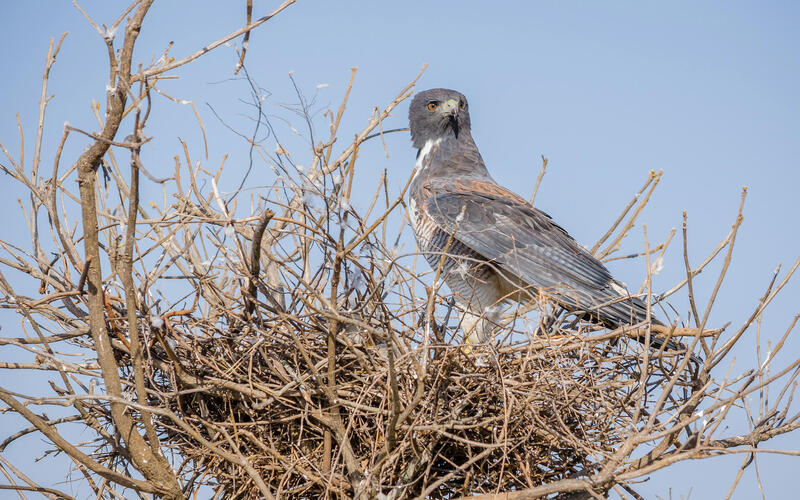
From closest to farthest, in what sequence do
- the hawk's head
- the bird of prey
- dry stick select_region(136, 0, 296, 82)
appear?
dry stick select_region(136, 0, 296, 82) → the bird of prey → the hawk's head

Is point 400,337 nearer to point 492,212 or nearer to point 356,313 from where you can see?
point 356,313

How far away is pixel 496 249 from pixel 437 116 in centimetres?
155

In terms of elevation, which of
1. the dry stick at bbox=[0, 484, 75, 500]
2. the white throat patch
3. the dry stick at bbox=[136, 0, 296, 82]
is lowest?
the dry stick at bbox=[0, 484, 75, 500]

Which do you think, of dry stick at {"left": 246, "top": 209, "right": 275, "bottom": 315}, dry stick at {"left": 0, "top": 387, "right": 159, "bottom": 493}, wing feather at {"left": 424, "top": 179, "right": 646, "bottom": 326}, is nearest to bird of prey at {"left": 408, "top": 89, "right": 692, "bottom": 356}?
wing feather at {"left": 424, "top": 179, "right": 646, "bottom": 326}

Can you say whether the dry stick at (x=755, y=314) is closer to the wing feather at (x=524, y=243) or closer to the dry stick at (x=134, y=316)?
the wing feather at (x=524, y=243)

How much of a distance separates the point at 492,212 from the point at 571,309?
90 cm

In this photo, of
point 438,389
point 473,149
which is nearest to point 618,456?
point 438,389

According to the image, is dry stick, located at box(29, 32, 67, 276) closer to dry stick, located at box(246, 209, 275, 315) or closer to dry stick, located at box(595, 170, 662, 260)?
dry stick, located at box(246, 209, 275, 315)

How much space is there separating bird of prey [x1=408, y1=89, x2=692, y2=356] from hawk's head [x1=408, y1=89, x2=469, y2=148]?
0.19 ft

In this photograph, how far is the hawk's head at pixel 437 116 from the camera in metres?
6.09

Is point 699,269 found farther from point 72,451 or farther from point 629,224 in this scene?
point 72,451

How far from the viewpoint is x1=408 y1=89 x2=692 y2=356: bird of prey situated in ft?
15.3

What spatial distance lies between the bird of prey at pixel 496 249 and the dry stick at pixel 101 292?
186cm

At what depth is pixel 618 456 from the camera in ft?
10.3
